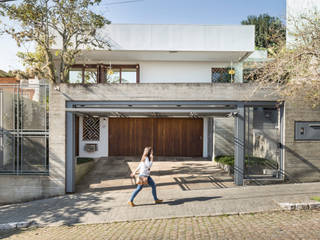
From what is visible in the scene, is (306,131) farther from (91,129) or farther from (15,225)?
(91,129)

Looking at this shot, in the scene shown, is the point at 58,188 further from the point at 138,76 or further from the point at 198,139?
the point at 198,139

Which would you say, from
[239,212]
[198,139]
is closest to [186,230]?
[239,212]

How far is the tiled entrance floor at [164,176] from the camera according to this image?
7961mm

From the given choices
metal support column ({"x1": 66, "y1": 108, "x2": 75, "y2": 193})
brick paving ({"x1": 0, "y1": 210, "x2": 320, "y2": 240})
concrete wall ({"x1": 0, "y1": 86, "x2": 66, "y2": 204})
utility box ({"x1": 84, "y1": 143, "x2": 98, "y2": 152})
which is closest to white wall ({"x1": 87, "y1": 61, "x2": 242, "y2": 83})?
utility box ({"x1": 84, "y1": 143, "x2": 98, "y2": 152})

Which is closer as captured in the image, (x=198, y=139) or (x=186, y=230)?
(x=186, y=230)

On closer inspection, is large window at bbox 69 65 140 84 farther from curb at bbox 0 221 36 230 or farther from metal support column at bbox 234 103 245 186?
curb at bbox 0 221 36 230

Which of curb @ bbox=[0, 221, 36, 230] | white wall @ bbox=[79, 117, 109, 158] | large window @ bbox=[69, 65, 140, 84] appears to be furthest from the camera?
white wall @ bbox=[79, 117, 109, 158]

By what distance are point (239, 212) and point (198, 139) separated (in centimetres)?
813

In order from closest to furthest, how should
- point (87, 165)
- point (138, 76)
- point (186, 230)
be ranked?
point (186, 230) → point (87, 165) → point (138, 76)

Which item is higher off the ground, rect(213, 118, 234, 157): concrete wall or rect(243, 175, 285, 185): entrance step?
rect(213, 118, 234, 157): concrete wall

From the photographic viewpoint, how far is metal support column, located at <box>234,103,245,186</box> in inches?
300

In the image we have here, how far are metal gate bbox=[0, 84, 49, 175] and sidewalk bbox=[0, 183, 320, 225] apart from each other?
1.31 metres

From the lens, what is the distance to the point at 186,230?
4766 millimetres

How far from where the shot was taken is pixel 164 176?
361 inches
